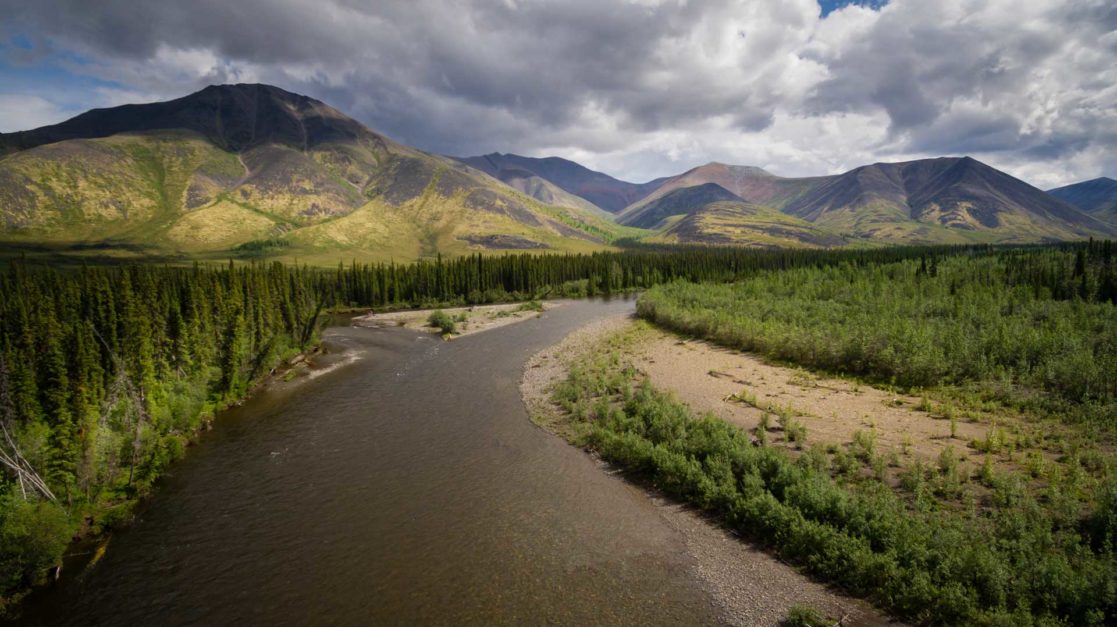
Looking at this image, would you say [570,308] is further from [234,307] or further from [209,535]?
[209,535]

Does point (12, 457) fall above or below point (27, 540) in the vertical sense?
above

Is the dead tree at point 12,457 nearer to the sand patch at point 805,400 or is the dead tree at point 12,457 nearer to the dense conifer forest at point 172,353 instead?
the dense conifer forest at point 172,353

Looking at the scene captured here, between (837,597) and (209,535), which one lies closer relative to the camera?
(837,597)

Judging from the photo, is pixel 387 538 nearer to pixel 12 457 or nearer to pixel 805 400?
pixel 12 457

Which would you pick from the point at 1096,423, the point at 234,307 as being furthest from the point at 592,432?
the point at 234,307

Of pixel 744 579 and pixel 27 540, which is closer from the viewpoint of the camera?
pixel 27 540

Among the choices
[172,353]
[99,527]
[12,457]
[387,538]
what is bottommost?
[387,538]

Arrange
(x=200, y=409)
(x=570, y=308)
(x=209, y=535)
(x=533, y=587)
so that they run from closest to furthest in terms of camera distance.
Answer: (x=533, y=587) → (x=209, y=535) → (x=200, y=409) → (x=570, y=308)

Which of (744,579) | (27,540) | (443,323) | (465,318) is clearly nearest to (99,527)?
(27,540)

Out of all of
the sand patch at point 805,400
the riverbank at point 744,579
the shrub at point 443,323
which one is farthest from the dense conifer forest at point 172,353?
the riverbank at point 744,579
